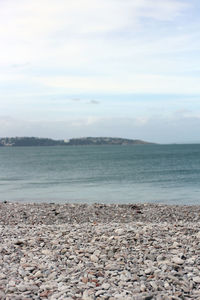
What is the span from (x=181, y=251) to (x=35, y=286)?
4.27m

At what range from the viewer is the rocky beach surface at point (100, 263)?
7.60m

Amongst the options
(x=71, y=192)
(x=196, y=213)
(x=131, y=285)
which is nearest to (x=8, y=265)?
(x=131, y=285)

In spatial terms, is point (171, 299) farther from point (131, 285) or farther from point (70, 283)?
point (70, 283)

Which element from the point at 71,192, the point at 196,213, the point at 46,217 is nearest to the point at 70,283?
the point at 46,217

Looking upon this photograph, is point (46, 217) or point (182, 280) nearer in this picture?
point (182, 280)

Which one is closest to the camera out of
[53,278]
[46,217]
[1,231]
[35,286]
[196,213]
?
[35,286]

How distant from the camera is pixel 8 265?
9211mm

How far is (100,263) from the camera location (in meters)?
9.26

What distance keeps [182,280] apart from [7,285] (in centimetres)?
389

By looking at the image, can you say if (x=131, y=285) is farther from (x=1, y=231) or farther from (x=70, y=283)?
(x=1, y=231)

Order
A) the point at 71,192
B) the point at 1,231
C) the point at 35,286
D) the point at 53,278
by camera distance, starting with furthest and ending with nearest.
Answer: the point at 71,192
the point at 1,231
the point at 53,278
the point at 35,286

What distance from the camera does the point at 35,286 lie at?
25.6 feet

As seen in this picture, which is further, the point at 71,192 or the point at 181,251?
the point at 71,192

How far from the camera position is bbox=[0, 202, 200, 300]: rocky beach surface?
24.9 feet
